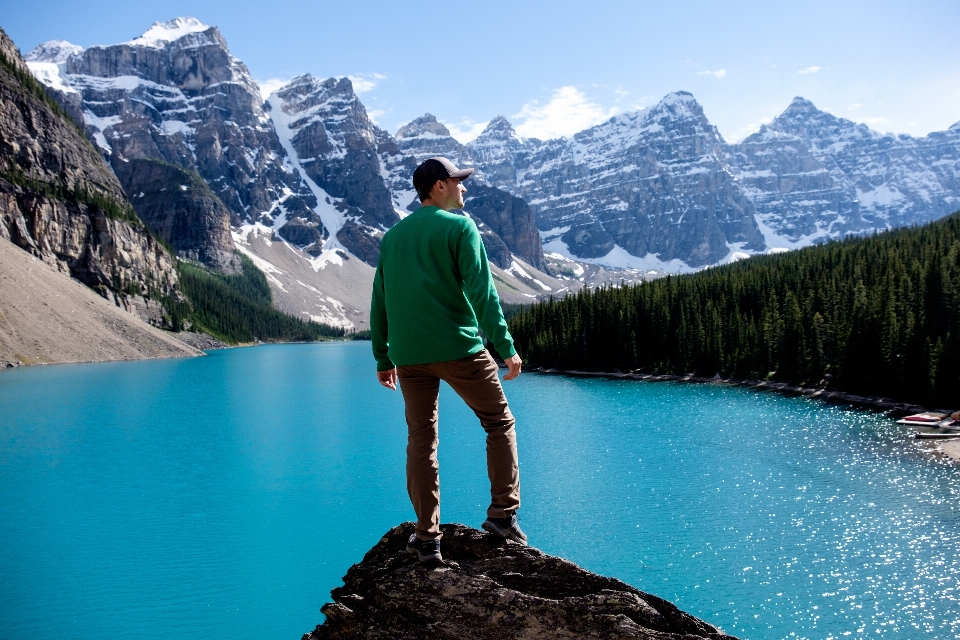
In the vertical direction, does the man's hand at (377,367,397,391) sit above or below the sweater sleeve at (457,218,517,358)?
below

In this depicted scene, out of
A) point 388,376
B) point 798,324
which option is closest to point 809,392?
point 798,324

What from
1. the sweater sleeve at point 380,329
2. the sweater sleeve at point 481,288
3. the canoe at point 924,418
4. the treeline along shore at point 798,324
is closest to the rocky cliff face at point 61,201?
the treeline along shore at point 798,324

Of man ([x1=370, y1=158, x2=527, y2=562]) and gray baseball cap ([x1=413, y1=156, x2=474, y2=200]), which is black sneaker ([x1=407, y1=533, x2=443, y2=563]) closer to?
man ([x1=370, y1=158, x2=527, y2=562])

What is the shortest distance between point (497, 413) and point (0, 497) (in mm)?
29117

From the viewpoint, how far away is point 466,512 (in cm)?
2384

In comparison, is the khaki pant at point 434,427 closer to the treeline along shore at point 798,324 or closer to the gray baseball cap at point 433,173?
the gray baseball cap at point 433,173

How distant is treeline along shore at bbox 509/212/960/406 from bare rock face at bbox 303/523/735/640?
49.9 metres

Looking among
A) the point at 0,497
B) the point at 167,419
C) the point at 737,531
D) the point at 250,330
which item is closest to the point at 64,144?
the point at 250,330

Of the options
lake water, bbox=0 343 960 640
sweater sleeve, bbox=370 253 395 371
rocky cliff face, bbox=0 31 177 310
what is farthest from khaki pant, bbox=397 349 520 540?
rocky cliff face, bbox=0 31 177 310

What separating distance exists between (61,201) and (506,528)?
447ft

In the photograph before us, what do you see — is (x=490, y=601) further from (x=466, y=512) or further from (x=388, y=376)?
(x=466, y=512)

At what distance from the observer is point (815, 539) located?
21281 mm

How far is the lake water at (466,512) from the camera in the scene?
16.7 m

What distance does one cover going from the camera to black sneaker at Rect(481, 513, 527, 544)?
592 cm
